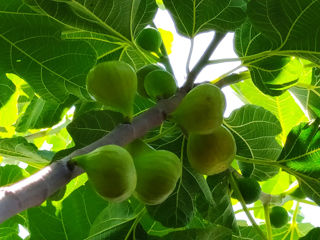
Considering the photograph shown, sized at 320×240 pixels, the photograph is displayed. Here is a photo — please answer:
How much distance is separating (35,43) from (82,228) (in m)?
0.55

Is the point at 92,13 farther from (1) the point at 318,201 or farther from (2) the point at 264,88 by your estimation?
(1) the point at 318,201

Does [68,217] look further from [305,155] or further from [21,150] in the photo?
[305,155]

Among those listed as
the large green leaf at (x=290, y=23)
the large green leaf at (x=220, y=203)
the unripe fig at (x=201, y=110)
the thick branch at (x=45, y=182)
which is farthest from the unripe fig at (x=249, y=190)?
the thick branch at (x=45, y=182)

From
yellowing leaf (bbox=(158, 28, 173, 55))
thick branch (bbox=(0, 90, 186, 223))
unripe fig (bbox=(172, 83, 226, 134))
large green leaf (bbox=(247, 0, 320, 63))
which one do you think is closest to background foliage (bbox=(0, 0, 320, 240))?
large green leaf (bbox=(247, 0, 320, 63))

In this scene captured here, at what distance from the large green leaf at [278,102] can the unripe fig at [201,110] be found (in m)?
0.88

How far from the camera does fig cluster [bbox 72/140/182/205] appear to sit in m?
0.70

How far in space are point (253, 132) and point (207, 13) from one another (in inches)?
17.9

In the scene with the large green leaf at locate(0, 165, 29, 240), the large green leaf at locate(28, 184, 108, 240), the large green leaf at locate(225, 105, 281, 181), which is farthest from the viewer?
the large green leaf at locate(0, 165, 29, 240)

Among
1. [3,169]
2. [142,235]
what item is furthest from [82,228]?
[3,169]

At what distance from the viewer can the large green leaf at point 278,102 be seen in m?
1.82

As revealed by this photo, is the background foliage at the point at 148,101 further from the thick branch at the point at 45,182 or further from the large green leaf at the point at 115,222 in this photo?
the thick branch at the point at 45,182

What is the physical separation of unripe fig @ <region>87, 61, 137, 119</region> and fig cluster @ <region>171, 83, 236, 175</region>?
10 cm

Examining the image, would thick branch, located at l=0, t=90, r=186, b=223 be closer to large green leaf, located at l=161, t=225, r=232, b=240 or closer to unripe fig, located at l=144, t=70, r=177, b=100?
unripe fig, located at l=144, t=70, r=177, b=100

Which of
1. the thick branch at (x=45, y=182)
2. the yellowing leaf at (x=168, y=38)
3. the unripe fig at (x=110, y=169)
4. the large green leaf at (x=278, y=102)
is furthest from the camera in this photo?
the yellowing leaf at (x=168, y=38)
